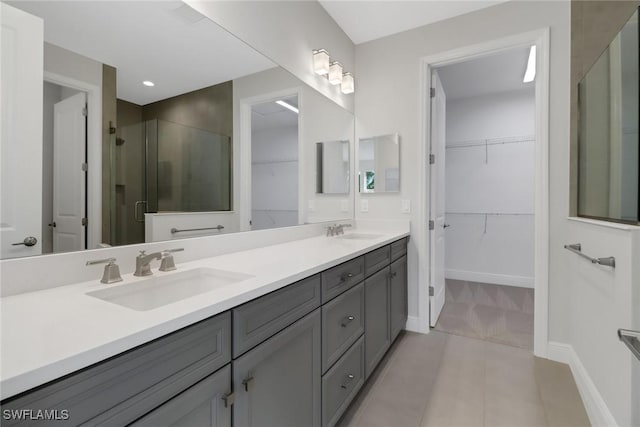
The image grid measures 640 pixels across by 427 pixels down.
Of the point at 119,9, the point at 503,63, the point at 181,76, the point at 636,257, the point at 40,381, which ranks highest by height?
the point at 503,63

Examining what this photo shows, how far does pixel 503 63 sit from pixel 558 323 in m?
2.57

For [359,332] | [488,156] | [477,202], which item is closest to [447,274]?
[477,202]

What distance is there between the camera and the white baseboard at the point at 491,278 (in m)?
3.83

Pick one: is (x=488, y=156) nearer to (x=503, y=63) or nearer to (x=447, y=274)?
(x=503, y=63)

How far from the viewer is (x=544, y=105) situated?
6.91 feet

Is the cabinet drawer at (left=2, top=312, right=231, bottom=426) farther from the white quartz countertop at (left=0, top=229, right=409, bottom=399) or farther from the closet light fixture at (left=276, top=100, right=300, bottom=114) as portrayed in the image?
the closet light fixture at (left=276, top=100, right=300, bottom=114)

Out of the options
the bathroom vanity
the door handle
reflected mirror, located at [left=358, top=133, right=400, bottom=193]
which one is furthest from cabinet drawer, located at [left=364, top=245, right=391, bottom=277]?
the door handle

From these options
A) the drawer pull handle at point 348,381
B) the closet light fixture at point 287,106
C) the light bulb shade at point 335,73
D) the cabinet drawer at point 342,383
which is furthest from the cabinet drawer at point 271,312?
the light bulb shade at point 335,73

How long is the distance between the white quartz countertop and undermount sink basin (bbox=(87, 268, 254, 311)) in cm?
4

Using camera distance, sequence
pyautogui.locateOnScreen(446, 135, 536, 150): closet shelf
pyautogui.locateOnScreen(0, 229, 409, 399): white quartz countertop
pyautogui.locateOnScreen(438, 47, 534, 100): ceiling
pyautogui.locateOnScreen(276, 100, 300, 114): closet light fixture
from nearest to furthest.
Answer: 1. pyautogui.locateOnScreen(0, 229, 409, 399): white quartz countertop
2. pyautogui.locateOnScreen(276, 100, 300, 114): closet light fixture
3. pyautogui.locateOnScreen(438, 47, 534, 100): ceiling
4. pyautogui.locateOnScreen(446, 135, 536, 150): closet shelf

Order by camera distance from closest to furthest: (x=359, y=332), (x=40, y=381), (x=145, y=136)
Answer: (x=40, y=381), (x=145, y=136), (x=359, y=332)

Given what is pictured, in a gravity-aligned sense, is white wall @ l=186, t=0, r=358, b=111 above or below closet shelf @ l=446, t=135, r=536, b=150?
above

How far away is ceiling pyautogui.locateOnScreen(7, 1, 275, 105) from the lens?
0.98m

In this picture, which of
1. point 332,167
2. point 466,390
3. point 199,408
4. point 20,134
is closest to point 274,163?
point 332,167
